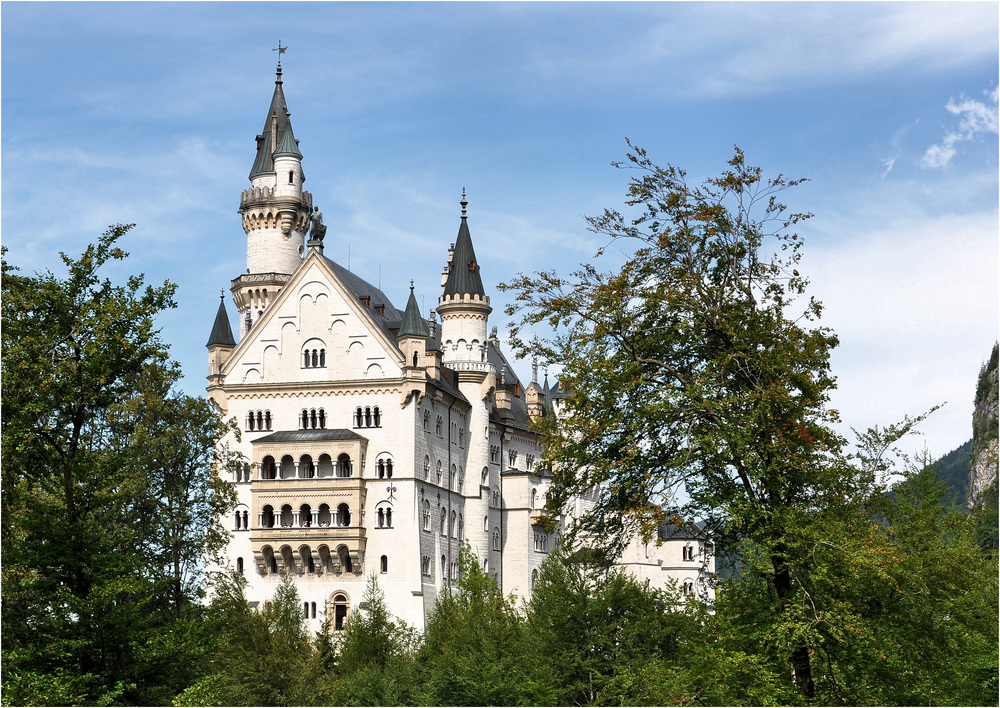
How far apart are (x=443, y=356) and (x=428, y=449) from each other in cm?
1119

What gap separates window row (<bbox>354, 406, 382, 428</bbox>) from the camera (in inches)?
3501

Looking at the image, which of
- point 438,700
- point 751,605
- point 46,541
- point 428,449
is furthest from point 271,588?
point 751,605

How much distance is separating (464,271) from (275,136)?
1792 centimetres

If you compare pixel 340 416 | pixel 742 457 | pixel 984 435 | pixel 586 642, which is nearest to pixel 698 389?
pixel 742 457

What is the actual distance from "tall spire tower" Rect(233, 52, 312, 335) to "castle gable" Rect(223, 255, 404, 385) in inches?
238

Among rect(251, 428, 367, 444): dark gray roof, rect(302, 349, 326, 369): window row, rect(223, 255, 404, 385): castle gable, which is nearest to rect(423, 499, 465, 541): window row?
rect(251, 428, 367, 444): dark gray roof

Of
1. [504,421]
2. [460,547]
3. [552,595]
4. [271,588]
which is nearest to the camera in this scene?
[552,595]

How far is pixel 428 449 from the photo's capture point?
90500 millimetres

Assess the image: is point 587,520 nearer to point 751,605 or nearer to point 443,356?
point 751,605

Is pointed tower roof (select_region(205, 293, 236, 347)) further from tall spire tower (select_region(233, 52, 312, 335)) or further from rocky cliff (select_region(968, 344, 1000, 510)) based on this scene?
rocky cliff (select_region(968, 344, 1000, 510))

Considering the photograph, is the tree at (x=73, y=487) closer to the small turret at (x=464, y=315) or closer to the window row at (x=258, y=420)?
the window row at (x=258, y=420)

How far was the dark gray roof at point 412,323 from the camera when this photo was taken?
89.6 m

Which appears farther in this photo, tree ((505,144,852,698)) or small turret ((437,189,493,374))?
small turret ((437,189,493,374))

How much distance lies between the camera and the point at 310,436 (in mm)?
87875
